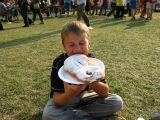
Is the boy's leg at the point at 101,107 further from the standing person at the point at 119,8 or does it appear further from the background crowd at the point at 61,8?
the standing person at the point at 119,8

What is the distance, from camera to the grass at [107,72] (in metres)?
3.99

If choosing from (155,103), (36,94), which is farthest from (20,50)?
(155,103)

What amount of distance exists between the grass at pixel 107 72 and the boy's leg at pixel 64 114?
0.57 metres

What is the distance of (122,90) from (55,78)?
64.7 inches

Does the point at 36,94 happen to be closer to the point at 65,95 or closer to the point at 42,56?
the point at 65,95

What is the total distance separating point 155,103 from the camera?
13.3ft

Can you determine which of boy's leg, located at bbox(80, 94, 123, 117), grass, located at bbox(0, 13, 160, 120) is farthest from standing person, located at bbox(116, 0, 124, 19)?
boy's leg, located at bbox(80, 94, 123, 117)

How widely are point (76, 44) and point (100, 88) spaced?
48 centimetres

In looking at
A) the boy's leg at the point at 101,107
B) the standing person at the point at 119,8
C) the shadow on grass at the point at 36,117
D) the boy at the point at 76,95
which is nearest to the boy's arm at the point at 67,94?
the boy at the point at 76,95

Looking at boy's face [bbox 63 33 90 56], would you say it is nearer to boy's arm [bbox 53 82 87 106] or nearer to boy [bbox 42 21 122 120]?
boy [bbox 42 21 122 120]

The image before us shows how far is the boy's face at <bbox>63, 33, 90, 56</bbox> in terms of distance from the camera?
9.60 feet

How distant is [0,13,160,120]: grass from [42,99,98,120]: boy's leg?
0.57 metres

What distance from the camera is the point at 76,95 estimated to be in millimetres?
3152

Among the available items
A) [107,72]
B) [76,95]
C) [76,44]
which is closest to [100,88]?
[76,95]
